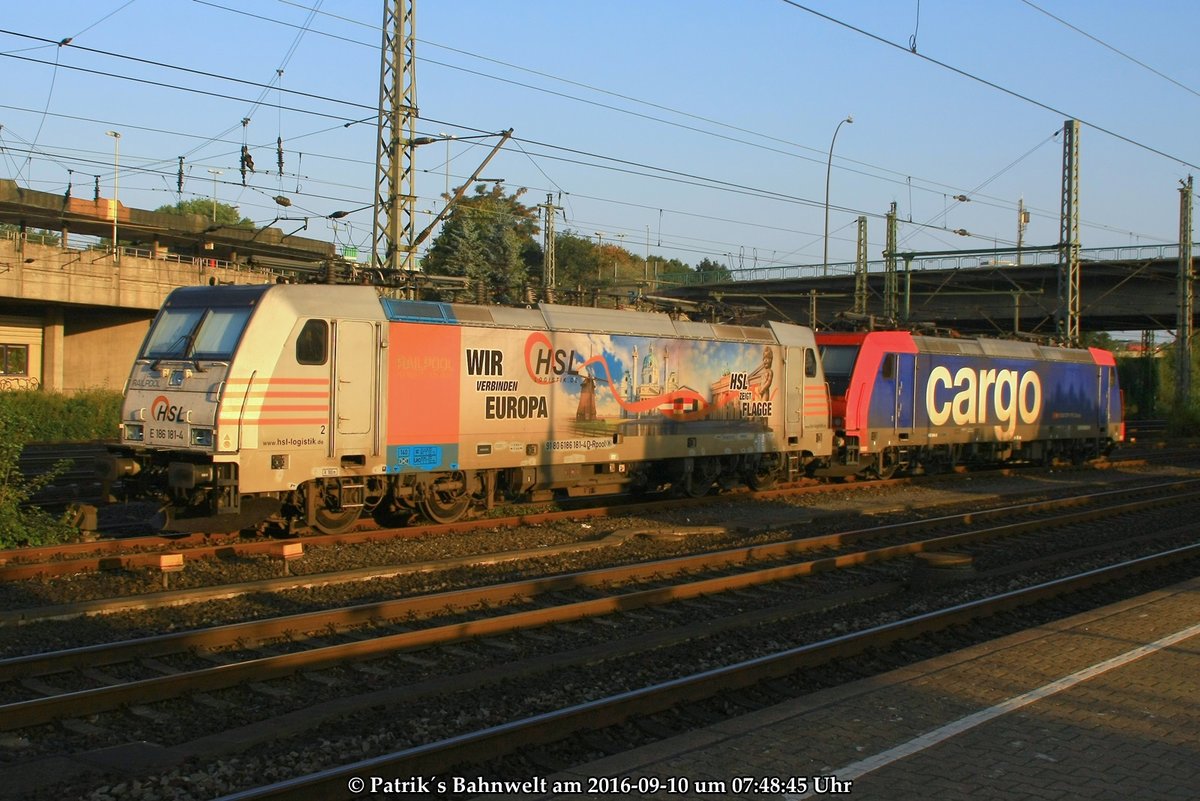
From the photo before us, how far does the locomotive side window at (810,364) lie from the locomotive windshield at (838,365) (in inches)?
32.8

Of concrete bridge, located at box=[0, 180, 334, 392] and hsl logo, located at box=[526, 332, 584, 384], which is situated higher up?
concrete bridge, located at box=[0, 180, 334, 392]

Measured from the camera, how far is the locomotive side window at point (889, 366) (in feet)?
74.4

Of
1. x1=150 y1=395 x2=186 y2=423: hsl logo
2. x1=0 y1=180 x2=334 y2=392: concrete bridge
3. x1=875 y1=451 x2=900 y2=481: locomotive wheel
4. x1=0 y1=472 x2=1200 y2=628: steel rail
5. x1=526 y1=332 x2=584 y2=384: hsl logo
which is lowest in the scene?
x1=0 y1=472 x2=1200 y2=628: steel rail

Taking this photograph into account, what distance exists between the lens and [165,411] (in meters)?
12.9

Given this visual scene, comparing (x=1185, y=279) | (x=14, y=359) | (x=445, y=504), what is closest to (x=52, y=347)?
(x=14, y=359)

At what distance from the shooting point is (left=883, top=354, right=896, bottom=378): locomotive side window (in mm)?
22688

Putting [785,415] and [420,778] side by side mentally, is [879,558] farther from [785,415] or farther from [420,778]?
[420,778]

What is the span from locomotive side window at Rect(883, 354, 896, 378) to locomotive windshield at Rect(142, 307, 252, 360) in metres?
14.3

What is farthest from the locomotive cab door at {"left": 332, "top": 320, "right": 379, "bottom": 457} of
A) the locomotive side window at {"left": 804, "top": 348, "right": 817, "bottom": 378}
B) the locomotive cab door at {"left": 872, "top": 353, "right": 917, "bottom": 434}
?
the locomotive cab door at {"left": 872, "top": 353, "right": 917, "bottom": 434}

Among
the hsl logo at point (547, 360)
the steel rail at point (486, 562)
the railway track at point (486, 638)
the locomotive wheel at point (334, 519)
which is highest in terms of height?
the hsl logo at point (547, 360)

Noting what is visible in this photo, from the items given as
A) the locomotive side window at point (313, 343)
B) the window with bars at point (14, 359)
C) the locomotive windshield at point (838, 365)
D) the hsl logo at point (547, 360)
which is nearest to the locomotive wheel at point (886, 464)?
the locomotive windshield at point (838, 365)

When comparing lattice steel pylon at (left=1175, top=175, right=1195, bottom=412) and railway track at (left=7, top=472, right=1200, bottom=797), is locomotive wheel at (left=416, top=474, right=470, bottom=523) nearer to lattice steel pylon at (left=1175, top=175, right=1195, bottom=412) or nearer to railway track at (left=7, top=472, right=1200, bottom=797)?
railway track at (left=7, top=472, right=1200, bottom=797)

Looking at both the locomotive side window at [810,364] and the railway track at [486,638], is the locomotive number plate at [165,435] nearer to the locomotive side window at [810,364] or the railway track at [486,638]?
the railway track at [486,638]

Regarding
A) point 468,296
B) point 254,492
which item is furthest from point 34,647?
point 468,296
